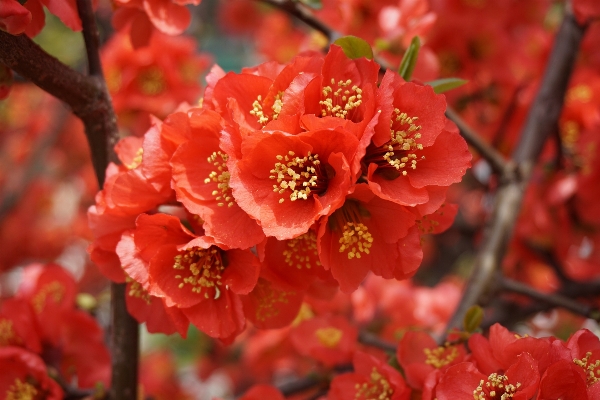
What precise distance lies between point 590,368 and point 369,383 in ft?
0.98

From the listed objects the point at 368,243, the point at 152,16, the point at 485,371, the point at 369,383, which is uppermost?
the point at 152,16

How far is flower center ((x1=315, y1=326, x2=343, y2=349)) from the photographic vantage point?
1154mm

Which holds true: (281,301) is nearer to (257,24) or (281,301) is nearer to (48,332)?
(48,332)

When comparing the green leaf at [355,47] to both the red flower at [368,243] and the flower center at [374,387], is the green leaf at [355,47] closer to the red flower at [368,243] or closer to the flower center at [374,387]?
the red flower at [368,243]

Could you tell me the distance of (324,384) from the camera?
45.0 inches

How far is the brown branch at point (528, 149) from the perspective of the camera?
1188 millimetres

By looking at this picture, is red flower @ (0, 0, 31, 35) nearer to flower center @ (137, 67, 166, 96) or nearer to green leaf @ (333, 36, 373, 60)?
green leaf @ (333, 36, 373, 60)

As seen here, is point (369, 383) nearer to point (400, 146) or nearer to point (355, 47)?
point (400, 146)

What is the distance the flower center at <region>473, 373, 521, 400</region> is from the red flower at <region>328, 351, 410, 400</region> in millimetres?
117

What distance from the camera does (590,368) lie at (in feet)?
2.35

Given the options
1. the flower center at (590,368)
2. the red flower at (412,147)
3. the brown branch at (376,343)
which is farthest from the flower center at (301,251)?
the brown branch at (376,343)

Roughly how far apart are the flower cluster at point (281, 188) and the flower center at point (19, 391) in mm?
302

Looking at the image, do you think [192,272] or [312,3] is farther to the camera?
[312,3]

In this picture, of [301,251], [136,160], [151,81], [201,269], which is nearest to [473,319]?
[301,251]
